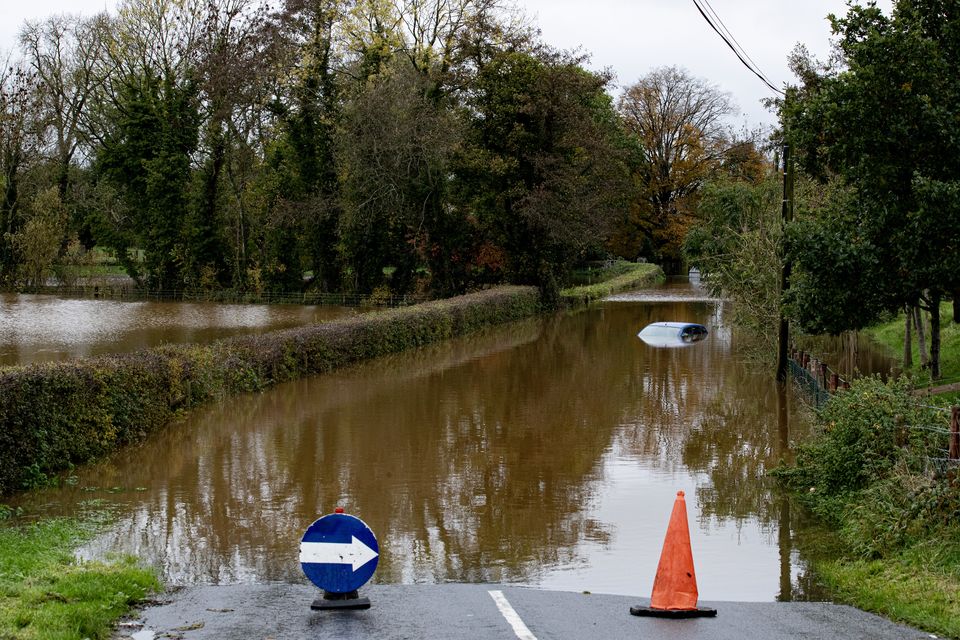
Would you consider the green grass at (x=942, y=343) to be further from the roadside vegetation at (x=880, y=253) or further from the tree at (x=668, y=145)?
the tree at (x=668, y=145)

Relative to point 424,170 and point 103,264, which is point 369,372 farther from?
point 103,264

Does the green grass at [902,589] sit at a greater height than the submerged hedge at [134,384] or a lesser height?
lesser

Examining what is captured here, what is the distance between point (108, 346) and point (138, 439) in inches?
759

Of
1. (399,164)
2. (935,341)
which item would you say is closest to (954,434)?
(935,341)

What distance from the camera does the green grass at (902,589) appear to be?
898cm

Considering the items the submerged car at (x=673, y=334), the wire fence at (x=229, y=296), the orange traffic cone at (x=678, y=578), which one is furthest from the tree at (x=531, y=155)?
the orange traffic cone at (x=678, y=578)

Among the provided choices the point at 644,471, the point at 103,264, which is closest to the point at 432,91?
the point at 103,264

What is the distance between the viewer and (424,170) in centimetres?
5259

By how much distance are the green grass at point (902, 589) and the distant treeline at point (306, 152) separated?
41074mm

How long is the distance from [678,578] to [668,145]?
85.0 metres

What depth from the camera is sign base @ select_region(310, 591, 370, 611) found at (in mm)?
8844

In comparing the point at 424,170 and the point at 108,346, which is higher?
the point at 424,170

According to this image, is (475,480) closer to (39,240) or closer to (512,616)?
(512,616)

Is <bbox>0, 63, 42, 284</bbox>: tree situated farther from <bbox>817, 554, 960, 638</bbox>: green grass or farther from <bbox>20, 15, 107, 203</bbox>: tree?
<bbox>817, 554, 960, 638</bbox>: green grass
